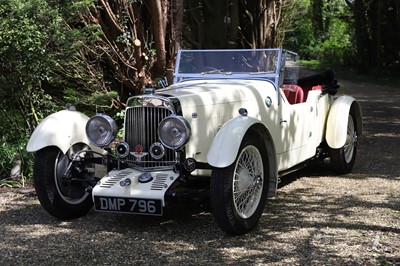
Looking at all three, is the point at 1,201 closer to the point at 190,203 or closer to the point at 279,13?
the point at 190,203

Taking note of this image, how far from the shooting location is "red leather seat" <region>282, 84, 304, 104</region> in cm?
682

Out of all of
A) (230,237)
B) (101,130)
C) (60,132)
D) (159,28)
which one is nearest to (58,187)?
(60,132)

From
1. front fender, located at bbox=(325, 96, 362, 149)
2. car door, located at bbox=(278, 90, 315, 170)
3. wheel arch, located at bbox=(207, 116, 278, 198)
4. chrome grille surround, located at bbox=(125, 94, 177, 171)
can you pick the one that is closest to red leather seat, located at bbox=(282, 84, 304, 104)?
car door, located at bbox=(278, 90, 315, 170)

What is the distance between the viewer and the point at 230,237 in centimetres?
486

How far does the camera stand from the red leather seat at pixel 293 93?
6824 millimetres

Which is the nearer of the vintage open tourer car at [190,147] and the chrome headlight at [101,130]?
the vintage open tourer car at [190,147]

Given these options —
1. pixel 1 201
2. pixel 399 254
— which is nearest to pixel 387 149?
pixel 399 254

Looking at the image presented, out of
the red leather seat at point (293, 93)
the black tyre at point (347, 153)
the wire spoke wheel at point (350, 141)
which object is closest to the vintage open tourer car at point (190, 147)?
the red leather seat at point (293, 93)

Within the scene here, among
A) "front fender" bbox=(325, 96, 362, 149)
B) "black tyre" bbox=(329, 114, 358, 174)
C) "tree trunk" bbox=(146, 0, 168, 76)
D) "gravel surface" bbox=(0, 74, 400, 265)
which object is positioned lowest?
"gravel surface" bbox=(0, 74, 400, 265)

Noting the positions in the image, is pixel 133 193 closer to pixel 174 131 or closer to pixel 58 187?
pixel 174 131

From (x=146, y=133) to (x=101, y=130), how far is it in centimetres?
44

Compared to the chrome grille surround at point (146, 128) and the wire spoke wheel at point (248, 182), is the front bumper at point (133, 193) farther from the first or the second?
the wire spoke wheel at point (248, 182)

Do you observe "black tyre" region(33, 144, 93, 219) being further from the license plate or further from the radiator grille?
the radiator grille

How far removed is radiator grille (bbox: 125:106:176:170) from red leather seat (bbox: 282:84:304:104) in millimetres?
2136
